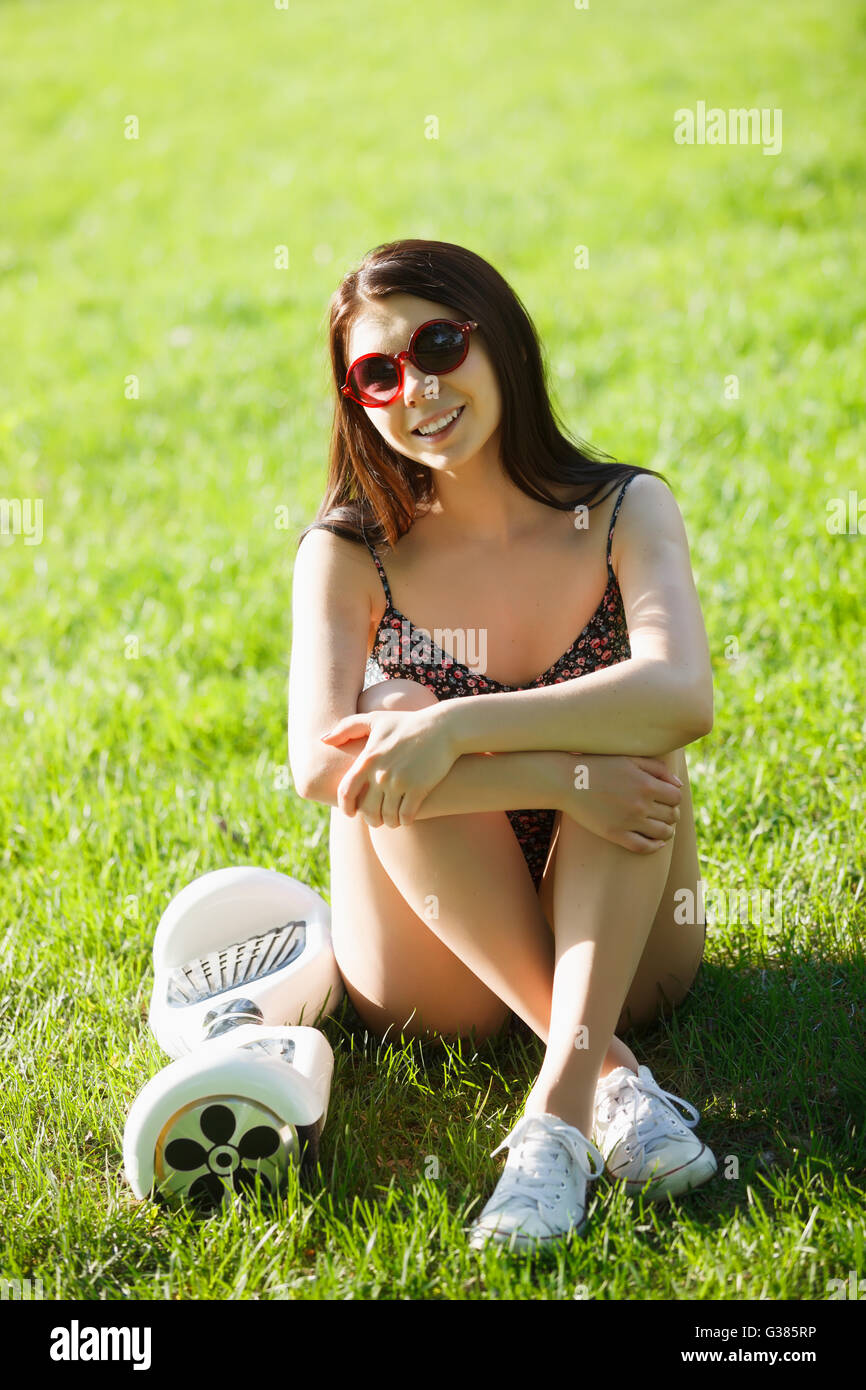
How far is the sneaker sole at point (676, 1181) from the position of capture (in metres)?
2.03

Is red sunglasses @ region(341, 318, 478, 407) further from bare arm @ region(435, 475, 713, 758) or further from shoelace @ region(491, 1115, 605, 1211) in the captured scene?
shoelace @ region(491, 1115, 605, 1211)

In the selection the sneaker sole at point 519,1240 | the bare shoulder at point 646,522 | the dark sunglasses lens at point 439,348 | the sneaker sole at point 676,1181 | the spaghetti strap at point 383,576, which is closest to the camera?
the sneaker sole at point 519,1240

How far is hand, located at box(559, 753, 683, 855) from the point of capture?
210 centimetres

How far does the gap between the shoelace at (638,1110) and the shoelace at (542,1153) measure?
0.26ft

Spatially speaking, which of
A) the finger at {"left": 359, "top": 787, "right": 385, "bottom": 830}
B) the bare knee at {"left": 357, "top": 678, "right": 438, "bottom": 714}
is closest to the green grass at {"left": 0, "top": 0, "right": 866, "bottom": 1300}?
the finger at {"left": 359, "top": 787, "right": 385, "bottom": 830}

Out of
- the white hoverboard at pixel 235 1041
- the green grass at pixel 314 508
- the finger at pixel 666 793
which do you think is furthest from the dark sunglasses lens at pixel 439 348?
the white hoverboard at pixel 235 1041

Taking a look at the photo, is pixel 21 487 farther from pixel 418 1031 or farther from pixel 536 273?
pixel 418 1031

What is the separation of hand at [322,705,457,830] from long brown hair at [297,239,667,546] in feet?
1.60

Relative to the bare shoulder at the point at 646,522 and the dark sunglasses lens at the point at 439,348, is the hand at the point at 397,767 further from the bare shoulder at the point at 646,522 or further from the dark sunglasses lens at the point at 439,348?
the dark sunglasses lens at the point at 439,348

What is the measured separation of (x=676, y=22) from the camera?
1038 centimetres

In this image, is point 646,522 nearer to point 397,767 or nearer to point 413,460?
point 413,460

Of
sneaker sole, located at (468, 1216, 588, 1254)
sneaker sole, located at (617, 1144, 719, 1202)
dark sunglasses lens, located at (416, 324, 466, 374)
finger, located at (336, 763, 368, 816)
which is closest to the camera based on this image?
sneaker sole, located at (468, 1216, 588, 1254)

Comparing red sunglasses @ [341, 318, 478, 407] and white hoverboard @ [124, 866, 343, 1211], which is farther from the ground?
red sunglasses @ [341, 318, 478, 407]

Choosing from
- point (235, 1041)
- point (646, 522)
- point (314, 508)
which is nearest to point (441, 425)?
point (646, 522)
